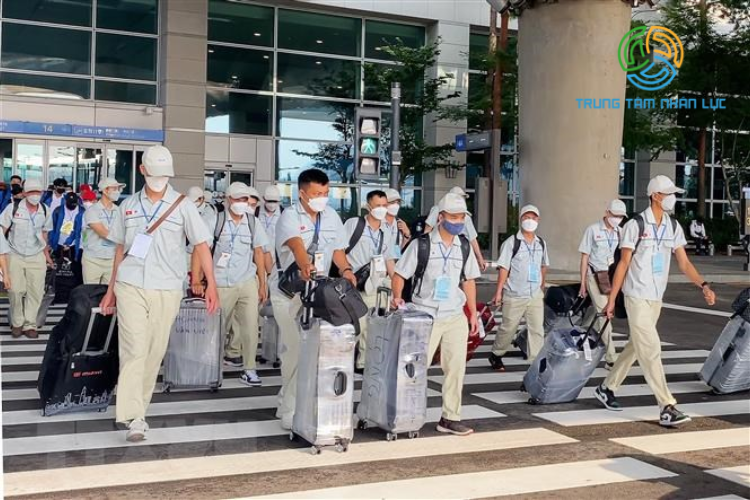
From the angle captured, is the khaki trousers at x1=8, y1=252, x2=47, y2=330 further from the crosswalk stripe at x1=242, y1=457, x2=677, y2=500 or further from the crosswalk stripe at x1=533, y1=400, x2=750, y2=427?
the crosswalk stripe at x1=242, y1=457, x2=677, y2=500

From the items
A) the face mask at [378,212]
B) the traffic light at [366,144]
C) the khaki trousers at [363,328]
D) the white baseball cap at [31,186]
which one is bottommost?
the khaki trousers at [363,328]

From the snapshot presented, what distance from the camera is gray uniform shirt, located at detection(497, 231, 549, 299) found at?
34.7 ft

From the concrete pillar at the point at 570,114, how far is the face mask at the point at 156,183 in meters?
18.2

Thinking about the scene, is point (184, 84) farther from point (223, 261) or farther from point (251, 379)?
point (251, 379)

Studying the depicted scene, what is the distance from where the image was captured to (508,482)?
19.5 ft

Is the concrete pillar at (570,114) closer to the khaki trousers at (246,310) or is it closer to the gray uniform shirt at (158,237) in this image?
the khaki trousers at (246,310)

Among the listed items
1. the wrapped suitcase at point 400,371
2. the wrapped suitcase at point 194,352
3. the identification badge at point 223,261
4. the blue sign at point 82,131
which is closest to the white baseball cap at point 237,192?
the identification badge at point 223,261

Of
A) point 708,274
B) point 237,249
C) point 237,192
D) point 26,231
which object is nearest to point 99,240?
point 26,231

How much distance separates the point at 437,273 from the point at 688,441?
7.81 ft

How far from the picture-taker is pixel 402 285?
7.34m

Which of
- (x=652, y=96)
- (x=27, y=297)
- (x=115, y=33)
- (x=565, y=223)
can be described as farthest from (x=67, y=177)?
(x=652, y=96)

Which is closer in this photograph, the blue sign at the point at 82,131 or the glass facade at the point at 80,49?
the blue sign at the point at 82,131

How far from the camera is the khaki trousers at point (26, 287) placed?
12.0m

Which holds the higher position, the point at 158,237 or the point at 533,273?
the point at 158,237
